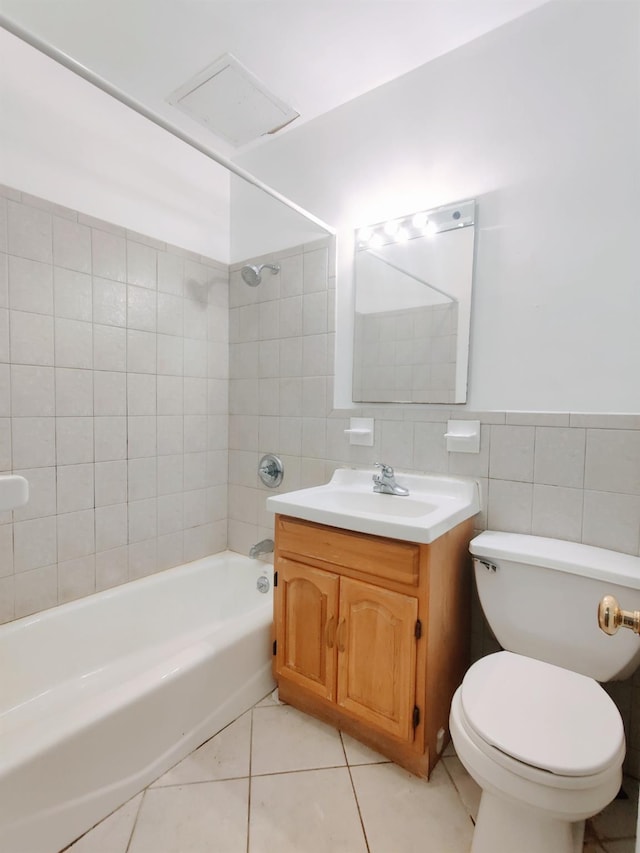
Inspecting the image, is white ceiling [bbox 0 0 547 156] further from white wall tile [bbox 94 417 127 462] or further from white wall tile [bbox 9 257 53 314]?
white wall tile [bbox 94 417 127 462]

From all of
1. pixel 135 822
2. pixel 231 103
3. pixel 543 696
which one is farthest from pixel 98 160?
pixel 543 696

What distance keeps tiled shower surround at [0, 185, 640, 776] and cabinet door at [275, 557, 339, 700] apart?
0.58 metres

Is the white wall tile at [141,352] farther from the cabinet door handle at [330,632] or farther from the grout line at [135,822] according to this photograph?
the grout line at [135,822]

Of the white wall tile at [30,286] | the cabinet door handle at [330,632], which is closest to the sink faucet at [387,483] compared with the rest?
the cabinet door handle at [330,632]

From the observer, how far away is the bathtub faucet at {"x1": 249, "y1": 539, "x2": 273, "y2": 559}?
212cm

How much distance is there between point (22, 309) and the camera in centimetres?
158

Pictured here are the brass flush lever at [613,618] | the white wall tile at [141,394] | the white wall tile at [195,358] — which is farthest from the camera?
the white wall tile at [195,358]

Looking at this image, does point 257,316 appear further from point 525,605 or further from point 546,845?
point 546,845

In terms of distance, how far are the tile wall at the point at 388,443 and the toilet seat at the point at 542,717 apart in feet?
1.31

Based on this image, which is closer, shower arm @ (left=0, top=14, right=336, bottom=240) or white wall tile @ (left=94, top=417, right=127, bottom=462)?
shower arm @ (left=0, top=14, right=336, bottom=240)

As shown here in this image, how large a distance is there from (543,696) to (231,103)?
2.45 metres

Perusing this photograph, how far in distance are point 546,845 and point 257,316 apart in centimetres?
223

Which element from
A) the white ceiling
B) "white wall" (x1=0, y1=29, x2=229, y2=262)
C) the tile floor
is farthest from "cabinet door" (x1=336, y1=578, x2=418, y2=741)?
the white ceiling

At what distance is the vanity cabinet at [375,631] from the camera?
4.19ft
